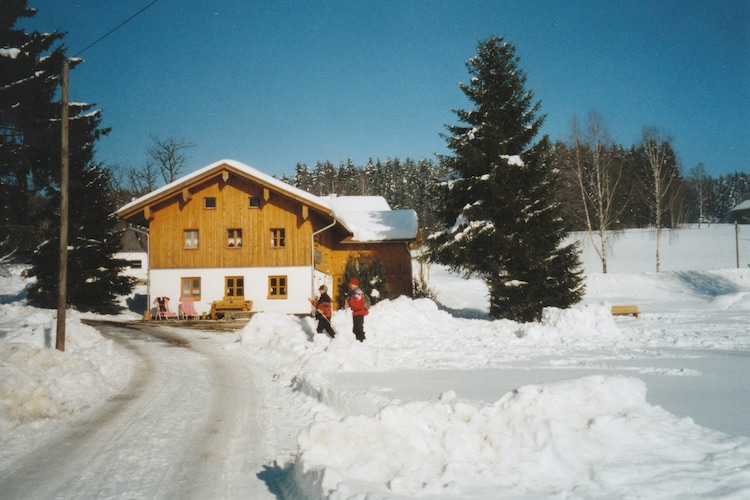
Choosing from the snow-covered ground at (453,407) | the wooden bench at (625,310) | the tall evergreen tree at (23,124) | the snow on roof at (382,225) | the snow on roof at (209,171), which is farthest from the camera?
the snow on roof at (382,225)

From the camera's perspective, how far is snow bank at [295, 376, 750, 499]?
4.00 meters

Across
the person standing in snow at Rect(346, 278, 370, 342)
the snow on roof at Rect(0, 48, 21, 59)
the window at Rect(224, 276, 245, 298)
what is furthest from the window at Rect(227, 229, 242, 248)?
the person standing in snow at Rect(346, 278, 370, 342)

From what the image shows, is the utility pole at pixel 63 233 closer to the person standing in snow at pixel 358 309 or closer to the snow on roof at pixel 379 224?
the person standing in snow at pixel 358 309

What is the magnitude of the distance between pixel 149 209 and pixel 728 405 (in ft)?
87.7

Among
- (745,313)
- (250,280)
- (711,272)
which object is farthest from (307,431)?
(711,272)

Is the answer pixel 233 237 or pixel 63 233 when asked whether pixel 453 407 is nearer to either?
pixel 63 233

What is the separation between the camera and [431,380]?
8.91m

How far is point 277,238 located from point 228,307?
452 centimetres

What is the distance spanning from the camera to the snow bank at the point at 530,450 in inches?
157

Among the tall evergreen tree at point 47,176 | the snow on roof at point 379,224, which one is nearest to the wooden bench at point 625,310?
the snow on roof at point 379,224

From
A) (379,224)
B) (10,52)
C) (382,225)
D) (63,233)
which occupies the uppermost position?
(10,52)

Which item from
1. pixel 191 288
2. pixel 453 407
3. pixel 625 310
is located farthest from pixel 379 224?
pixel 453 407

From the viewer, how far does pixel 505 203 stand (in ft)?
69.9

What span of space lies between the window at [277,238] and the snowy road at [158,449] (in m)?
16.5
